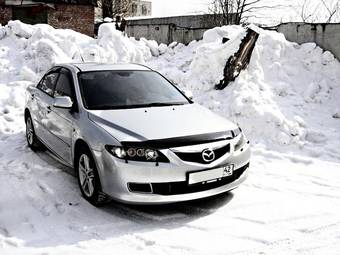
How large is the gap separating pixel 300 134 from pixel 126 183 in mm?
4270

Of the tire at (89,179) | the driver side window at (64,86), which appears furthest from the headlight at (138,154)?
the driver side window at (64,86)

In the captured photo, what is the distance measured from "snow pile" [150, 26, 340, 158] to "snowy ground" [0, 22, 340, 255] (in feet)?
0.08

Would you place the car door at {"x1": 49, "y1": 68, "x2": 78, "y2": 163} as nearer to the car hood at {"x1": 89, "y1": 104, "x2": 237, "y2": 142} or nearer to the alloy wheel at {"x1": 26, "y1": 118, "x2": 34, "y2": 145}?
the car hood at {"x1": 89, "y1": 104, "x2": 237, "y2": 142}

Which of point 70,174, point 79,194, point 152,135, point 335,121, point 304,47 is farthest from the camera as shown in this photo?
point 304,47

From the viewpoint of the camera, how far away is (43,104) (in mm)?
5973

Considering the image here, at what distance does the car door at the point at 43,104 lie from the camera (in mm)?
5806

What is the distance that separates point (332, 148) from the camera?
274 inches

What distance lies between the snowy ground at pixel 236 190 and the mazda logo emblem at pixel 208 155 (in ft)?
2.01

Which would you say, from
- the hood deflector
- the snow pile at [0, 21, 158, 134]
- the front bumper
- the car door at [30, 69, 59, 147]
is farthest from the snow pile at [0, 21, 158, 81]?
the hood deflector

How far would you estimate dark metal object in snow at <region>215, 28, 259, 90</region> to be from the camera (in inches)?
349

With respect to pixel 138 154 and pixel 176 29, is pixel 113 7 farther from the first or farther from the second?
pixel 138 154

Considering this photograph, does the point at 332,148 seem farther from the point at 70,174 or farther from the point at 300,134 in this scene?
the point at 70,174

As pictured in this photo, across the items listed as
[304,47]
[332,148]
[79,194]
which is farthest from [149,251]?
[304,47]

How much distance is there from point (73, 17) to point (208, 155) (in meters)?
23.1
